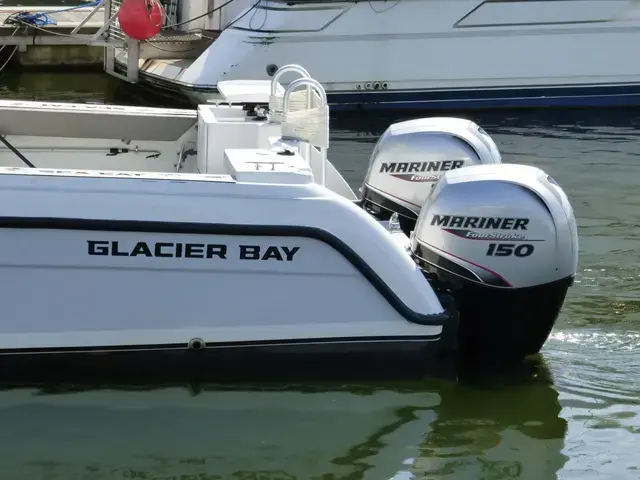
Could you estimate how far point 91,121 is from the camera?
5926 millimetres

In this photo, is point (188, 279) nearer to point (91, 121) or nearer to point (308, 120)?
point (308, 120)

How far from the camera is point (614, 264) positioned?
6.82 meters

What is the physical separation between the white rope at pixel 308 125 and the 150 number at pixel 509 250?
3.46ft

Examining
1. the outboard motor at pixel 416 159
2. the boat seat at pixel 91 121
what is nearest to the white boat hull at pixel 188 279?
the outboard motor at pixel 416 159

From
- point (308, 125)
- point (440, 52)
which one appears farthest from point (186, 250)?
point (440, 52)

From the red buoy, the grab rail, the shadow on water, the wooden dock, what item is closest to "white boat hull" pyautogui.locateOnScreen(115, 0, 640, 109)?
the red buoy

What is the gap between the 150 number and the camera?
4641 millimetres

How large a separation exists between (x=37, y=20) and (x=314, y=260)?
10529 mm

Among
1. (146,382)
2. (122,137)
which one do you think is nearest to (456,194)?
(146,382)

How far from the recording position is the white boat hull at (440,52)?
11.4 m

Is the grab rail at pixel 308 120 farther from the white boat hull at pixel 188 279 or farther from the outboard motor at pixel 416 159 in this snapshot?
the white boat hull at pixel 188 279

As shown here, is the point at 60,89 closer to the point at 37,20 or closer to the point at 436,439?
the point at 37,20

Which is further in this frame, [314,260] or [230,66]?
[230,66]

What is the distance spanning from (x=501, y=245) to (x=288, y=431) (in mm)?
1186
